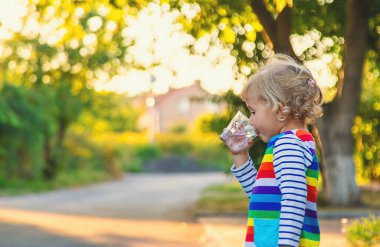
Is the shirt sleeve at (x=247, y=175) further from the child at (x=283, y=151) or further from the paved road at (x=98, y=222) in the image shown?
the paved road at (x=98, y=222)

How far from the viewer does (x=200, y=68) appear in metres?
17.5

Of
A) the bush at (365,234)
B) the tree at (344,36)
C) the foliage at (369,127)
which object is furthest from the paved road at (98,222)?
the foliage at (369,127)

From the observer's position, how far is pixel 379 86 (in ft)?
68.1

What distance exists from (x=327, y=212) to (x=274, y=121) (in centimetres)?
1163

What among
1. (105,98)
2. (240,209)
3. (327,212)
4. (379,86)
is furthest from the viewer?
(105,98)

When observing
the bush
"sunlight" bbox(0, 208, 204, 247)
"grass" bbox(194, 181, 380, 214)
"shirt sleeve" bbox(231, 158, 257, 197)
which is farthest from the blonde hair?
"grass" bbox(194, 181, 380, 214)

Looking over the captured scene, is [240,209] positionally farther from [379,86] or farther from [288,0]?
[379,86]

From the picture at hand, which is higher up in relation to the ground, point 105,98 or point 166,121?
point 166,121

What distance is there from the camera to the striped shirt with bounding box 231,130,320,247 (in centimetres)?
288

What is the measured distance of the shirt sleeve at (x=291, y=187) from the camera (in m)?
2.86

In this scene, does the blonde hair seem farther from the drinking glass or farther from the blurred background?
the blurred background

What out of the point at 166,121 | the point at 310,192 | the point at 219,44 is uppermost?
the point at 166,121

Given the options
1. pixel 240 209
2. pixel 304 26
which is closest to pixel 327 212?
pixel 240 209

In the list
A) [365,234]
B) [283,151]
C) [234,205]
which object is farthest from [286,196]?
[234,205]
